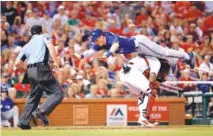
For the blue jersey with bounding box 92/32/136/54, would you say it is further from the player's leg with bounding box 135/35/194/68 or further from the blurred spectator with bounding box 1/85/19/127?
the blurred spectator with bounding box 1/85/19/127

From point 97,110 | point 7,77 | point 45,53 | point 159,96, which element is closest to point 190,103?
point 159,96

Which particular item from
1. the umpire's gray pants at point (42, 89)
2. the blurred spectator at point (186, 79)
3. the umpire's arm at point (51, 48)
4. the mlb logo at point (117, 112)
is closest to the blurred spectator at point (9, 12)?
the mlb logo at point (117, 112)

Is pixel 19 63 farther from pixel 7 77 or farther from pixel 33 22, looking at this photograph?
pixel 33 22

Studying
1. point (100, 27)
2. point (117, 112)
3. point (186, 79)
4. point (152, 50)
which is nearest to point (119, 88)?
point (117, 112)

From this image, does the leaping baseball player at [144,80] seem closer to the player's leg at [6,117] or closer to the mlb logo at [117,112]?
the mlb logo at [117,112]

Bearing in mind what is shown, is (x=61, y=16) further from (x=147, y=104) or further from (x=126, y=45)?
(x=147, y=104)

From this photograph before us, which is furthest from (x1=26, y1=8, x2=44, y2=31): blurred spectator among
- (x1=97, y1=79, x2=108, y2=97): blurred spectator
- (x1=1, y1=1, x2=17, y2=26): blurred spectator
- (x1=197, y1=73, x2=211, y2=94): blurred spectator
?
(x1=197, y1=73, x2=211, y2=94): blurred spectator
